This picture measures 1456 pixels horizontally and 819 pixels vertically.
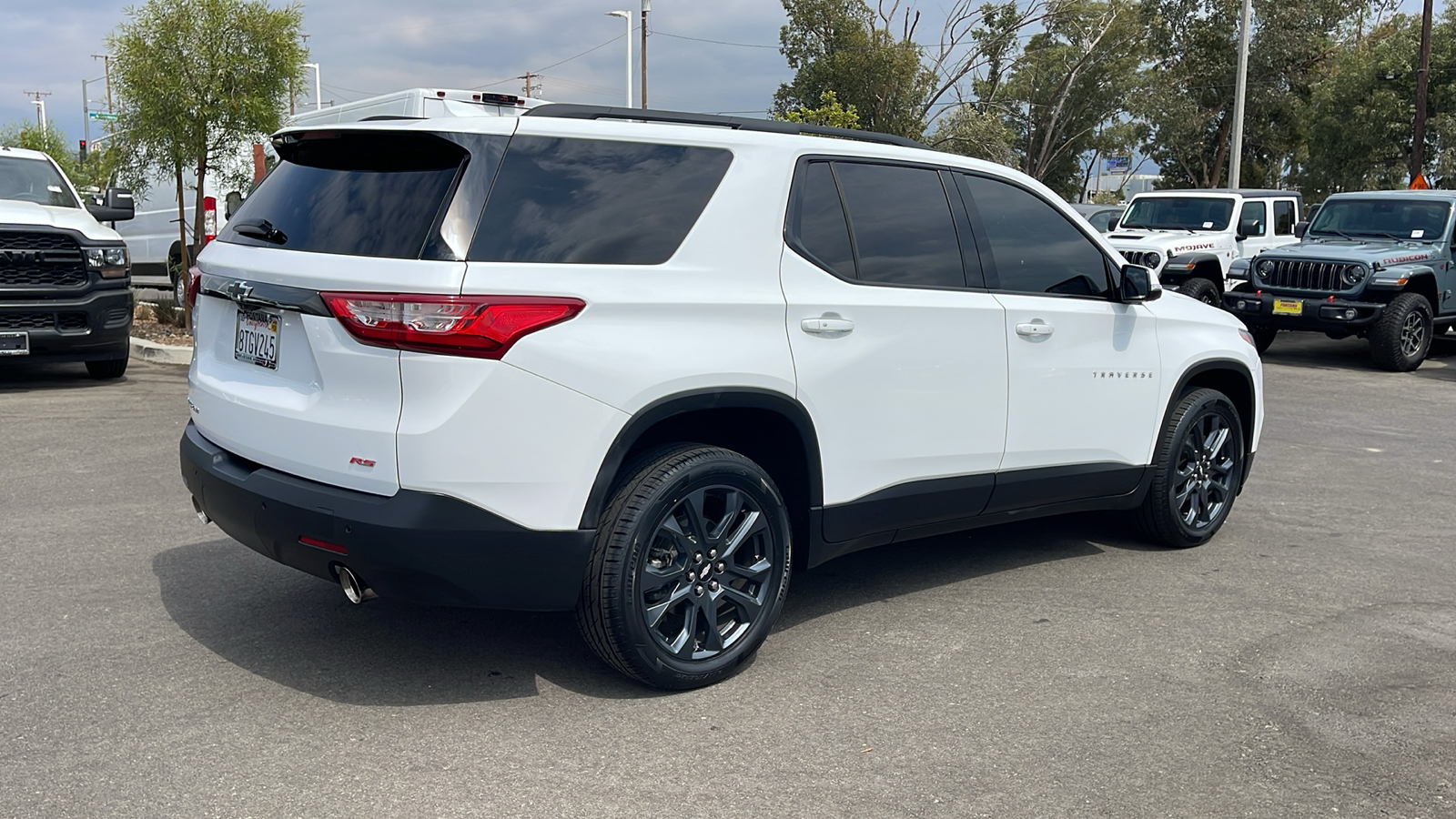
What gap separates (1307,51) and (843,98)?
628 inches

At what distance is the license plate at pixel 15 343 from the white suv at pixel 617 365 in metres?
6.31

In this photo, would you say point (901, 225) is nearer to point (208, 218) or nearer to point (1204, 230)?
point (208, 218)

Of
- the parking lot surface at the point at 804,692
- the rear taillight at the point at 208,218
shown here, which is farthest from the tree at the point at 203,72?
the parking lot surface at the point at 804,692

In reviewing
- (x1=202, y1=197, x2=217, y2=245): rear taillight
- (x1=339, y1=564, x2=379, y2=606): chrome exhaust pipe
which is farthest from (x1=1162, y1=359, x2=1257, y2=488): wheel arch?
(x1=202, y1=197, x2=217, y2=245): rear taillight

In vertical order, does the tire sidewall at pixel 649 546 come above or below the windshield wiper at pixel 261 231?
below

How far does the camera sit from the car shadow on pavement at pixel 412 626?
4.02m

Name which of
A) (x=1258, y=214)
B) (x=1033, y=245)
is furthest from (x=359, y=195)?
(x=1258, y=214)

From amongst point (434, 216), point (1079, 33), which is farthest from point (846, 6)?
point (434, 216)

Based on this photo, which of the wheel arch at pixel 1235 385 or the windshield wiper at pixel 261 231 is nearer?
the windshield wiper at pixel 261 231

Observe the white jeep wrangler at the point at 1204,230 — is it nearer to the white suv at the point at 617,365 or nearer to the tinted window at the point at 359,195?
the white suv at the point at 617,365

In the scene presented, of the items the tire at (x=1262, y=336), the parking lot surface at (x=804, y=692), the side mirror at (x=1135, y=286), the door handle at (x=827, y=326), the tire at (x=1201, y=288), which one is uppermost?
the side mirror at (x=1135, y=286)

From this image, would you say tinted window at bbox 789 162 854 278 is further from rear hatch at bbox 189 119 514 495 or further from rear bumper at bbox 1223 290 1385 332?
rear bumper at bbox 1223 290 1385 332

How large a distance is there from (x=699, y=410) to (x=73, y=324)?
802 centimetres

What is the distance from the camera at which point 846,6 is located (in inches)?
1396
